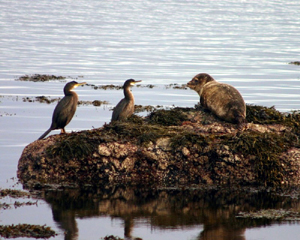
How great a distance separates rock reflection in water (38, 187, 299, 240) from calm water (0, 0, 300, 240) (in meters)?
0.02

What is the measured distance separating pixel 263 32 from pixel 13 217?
48997mm

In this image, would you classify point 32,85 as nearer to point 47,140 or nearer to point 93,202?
point 47,140

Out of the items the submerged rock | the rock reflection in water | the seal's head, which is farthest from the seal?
the rock reflection in water

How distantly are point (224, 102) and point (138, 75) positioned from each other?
1330cm

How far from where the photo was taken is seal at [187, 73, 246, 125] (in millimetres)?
12969

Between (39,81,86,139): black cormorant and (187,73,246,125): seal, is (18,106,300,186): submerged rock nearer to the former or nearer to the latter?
(39,81,86,139): black cormorant

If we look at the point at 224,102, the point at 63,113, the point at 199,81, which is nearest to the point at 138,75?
the point at 199,81

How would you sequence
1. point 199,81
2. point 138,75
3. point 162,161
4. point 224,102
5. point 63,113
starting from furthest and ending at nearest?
point 138,75
point 199,81
point 224,102
point 63,113
point 162,161

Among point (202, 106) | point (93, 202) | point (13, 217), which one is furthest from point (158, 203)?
point (202, 106)

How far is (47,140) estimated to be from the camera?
11.6m

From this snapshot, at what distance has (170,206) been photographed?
978 cm

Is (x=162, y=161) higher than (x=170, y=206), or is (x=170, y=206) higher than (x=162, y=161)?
(x=162, y=161)

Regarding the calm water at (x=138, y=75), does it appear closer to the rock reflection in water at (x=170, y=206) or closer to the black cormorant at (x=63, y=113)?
the rock reflection in water at (x=170, y=206)

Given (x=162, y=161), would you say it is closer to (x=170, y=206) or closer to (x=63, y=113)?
(x=170, y=206)
